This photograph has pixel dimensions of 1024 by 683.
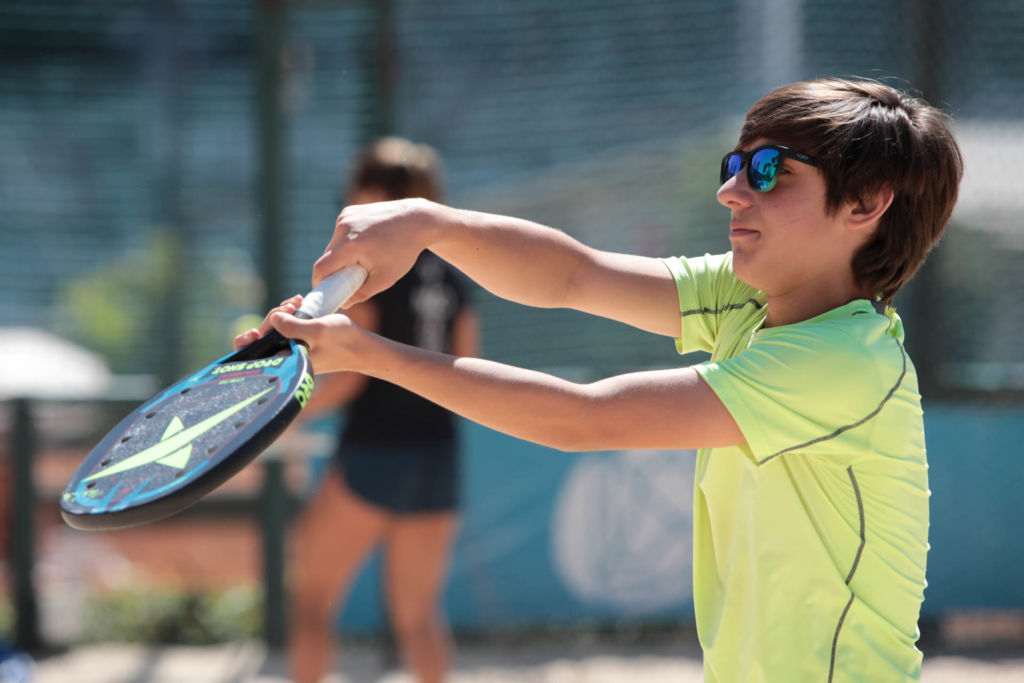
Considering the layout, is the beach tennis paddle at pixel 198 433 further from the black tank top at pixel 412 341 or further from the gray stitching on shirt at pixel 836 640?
the black tank top at pixel 412 341

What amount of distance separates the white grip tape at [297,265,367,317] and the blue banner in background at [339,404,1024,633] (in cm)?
357

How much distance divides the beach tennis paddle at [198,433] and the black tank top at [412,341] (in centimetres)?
206

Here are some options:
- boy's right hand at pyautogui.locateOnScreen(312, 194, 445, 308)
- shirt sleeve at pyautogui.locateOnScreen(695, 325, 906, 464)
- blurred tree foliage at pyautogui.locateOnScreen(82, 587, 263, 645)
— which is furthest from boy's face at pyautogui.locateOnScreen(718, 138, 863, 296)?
blurred tree foliage at pyautogui.locateOnScreen(82, 587, 263, 645)

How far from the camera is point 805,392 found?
1.54 meters

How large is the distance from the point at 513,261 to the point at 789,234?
18.9 inches

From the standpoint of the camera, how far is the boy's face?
1668 millimetres

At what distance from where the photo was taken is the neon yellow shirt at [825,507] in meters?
1.54

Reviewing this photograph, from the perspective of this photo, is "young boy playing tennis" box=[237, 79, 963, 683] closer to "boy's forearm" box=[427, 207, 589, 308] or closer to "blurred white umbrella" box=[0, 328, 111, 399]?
"boy's forearm" box=[427, 207, 589, 308]

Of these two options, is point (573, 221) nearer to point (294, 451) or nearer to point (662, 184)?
point (662, 184)

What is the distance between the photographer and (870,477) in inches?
63.4

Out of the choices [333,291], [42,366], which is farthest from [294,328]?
[42,366]

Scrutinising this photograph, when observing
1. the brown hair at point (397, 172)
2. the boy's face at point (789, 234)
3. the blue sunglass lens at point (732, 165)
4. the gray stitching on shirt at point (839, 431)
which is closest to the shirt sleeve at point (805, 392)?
the gray stitching on shirt at point (839, 431)

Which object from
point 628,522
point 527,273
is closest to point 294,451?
point 628,522

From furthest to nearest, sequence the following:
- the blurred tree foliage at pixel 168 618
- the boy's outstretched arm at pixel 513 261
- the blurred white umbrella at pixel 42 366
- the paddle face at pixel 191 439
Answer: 1. the blurred white umbrella at pixel 42 366
2. the blurred tree foliage at pixel 168 618
3. the boy's outstretched arm at pixel 513 261
4. the paddle face at pixel 191 439
